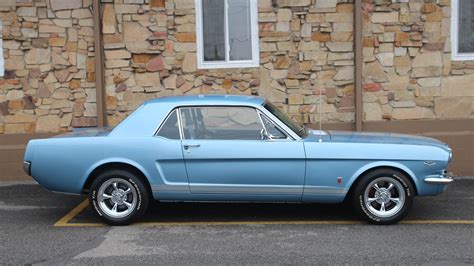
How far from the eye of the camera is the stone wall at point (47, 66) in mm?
9633

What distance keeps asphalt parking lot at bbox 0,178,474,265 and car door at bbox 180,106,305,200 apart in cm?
44

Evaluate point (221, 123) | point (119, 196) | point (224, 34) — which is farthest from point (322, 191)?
point (224, 34)

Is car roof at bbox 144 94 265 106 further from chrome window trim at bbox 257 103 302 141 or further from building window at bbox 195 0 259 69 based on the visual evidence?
building window at bbox 195 0 259 69

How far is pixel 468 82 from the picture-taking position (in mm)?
9586

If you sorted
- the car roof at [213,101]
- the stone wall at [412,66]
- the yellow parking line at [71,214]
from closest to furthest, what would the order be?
the car roof at [213,101] → the yellow parking line at [71,214] → the stone wall at [412,66]

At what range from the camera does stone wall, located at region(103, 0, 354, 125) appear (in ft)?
31.5

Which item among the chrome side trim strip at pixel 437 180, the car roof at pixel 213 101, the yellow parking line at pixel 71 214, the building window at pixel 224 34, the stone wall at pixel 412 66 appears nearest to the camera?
the chrome side trim strip at pixel 437 180

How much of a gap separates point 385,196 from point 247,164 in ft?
5.09

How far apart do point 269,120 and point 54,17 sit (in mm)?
4840

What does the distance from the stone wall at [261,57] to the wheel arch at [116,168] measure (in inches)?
129

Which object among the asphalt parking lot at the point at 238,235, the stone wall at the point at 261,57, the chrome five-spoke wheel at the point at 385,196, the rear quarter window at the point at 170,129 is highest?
the stone wall at the point at 261,57

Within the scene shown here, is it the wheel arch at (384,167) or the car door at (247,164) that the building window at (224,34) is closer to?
the car door at (247,164)

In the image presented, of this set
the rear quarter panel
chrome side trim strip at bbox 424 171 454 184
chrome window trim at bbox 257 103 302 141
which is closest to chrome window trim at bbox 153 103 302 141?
chrome window trim at bbox 257 103 302 141

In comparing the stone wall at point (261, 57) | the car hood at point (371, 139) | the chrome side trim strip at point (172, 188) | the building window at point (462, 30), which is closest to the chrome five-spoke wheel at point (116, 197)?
the chrome side trim strip at point (172, 188)
